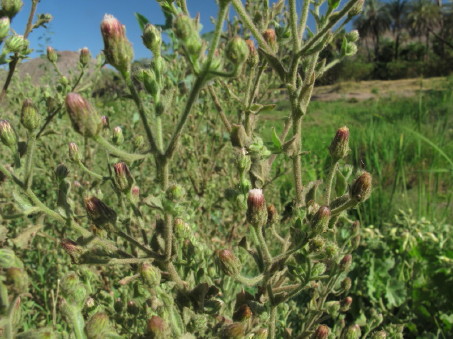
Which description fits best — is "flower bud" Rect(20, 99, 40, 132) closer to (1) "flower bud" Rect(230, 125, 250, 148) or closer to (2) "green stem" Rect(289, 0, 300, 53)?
(1) "flower bud" Rect(230, 125, 250, 148)

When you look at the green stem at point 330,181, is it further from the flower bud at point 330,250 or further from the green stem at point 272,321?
the green stem at point 272,321

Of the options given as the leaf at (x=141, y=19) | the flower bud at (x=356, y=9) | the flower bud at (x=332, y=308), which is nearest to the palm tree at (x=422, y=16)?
the leaf at (x=141, y=19)

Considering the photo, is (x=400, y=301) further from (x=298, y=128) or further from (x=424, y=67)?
(x=424, y=67)

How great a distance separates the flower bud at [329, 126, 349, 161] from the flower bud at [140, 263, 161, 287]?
50cm

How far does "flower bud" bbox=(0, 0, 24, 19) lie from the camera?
108cm

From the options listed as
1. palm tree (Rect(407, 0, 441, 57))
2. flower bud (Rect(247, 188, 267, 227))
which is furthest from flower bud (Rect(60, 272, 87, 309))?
palm tree (Rect(407, 0, 441, 57))

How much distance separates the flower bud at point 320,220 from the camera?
82cm

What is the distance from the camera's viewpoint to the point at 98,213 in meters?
0.85

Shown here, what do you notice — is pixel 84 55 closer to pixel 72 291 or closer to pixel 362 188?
pixel 72 291

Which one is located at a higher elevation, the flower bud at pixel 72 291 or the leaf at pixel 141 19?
the leaf at pixel 141 19

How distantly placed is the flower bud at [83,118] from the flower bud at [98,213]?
0.22 m

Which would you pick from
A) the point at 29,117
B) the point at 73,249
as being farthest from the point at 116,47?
the point at 73,249

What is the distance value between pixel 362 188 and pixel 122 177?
52 centimetres

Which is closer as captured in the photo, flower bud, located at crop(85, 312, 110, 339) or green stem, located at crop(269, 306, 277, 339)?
flower bud, located at crop(85, 312, 110, 339)
